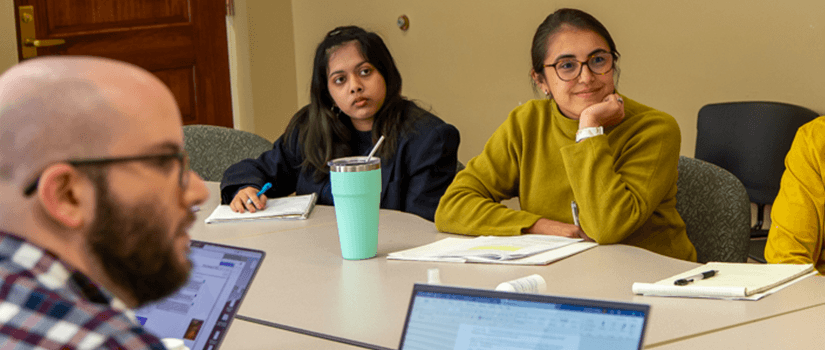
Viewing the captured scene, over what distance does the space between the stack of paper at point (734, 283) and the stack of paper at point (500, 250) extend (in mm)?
239

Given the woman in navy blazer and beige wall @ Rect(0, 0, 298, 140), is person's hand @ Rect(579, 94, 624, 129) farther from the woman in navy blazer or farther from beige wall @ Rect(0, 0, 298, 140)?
beige wall @ Rect(0, 0, 298, 140)

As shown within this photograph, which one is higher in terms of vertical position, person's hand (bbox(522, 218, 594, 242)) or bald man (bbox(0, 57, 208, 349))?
bald man (bbox(0, 57, 208, 349))

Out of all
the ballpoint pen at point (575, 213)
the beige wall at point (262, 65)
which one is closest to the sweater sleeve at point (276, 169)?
the ballpoint pen at point (575, 213)

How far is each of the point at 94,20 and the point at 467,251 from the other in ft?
10.1

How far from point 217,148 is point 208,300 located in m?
1.91

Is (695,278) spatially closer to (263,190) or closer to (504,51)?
(263,190)

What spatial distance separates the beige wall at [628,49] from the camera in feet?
9.52

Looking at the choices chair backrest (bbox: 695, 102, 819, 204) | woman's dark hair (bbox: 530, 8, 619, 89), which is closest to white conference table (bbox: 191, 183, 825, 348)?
woman's dark hair (bbox: 530, 8, 619, 89)

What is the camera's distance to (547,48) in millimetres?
1859

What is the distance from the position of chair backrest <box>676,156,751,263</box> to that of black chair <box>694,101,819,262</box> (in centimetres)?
84

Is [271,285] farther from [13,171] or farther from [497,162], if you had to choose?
[13,171]

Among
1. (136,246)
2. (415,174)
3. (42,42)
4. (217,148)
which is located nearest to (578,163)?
(415,174)

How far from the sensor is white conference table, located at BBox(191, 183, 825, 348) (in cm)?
111

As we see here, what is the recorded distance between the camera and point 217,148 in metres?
2.84
